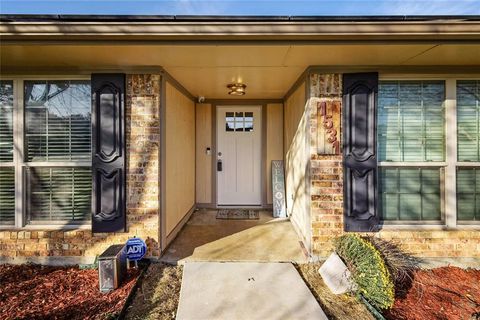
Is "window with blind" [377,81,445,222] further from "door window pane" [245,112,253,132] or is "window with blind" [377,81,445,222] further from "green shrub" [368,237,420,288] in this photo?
Answer: "door window pane" [245,112,253,132]

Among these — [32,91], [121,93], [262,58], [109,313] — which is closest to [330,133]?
[262,58]

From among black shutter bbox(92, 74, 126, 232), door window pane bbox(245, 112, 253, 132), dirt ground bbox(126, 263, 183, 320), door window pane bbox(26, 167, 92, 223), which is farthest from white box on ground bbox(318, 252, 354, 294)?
door window pane bbox(245, 112, 253, 132)

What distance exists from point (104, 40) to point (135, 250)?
83.5 inches

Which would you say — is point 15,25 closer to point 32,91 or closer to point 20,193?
point 32,91

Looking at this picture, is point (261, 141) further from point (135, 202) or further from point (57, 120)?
point (57, 120)

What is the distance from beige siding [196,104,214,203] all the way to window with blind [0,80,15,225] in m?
2.82

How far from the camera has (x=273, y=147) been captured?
5078 mm

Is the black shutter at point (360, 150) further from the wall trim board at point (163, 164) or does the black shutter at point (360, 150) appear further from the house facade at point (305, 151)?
the wall trim board at point (163, 164)

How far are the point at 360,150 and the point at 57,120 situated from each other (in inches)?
141

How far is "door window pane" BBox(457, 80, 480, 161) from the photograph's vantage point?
299 centimetres

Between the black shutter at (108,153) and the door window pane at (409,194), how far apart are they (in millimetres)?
3076

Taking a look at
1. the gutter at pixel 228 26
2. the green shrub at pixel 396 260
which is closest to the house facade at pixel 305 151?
the green shrub at pixel 396 260

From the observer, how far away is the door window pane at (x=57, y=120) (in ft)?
9.75

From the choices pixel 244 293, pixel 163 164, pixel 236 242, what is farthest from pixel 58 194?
pixel 244 293
